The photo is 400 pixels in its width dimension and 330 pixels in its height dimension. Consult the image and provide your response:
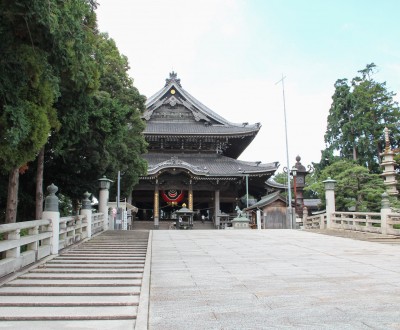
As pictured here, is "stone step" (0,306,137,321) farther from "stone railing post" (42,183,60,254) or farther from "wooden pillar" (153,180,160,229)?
"wooden pillar" (153,180,160,229)

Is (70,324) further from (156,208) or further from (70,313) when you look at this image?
(156,208)

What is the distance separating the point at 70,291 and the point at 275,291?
2995 mm

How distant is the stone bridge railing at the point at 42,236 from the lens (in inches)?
280

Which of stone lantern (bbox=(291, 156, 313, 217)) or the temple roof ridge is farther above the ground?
the temple roof ridge

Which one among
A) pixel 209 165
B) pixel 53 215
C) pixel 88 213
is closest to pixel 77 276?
pixel 53 215

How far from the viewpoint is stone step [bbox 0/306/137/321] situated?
4.62 m

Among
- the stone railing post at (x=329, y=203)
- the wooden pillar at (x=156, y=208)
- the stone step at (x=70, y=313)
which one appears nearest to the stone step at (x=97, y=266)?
the stone step at (x=70, y=313)

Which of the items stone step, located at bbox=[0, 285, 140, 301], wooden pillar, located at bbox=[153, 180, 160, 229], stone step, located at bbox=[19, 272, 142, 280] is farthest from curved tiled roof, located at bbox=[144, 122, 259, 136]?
stone step, located at bbox=[0, 285, 140, 301]

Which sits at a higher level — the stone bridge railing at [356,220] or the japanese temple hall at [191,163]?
the japanese temple hall at [191,163]

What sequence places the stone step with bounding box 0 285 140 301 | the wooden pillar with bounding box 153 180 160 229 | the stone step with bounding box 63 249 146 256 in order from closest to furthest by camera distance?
the stone step with bounding box 0 285 140 301, the stone step with bounding box 63 249 146 256, the wooden pillar with bounding box 153 180 160 229

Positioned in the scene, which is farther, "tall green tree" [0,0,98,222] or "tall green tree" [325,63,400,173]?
"tall green tree" [325,63,400,173]

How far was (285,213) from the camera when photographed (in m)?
28.2

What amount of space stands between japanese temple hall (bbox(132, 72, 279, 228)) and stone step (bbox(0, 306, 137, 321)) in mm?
22643

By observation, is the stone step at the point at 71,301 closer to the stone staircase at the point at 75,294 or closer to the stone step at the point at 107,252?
the stone staircase at the point at 75,294
